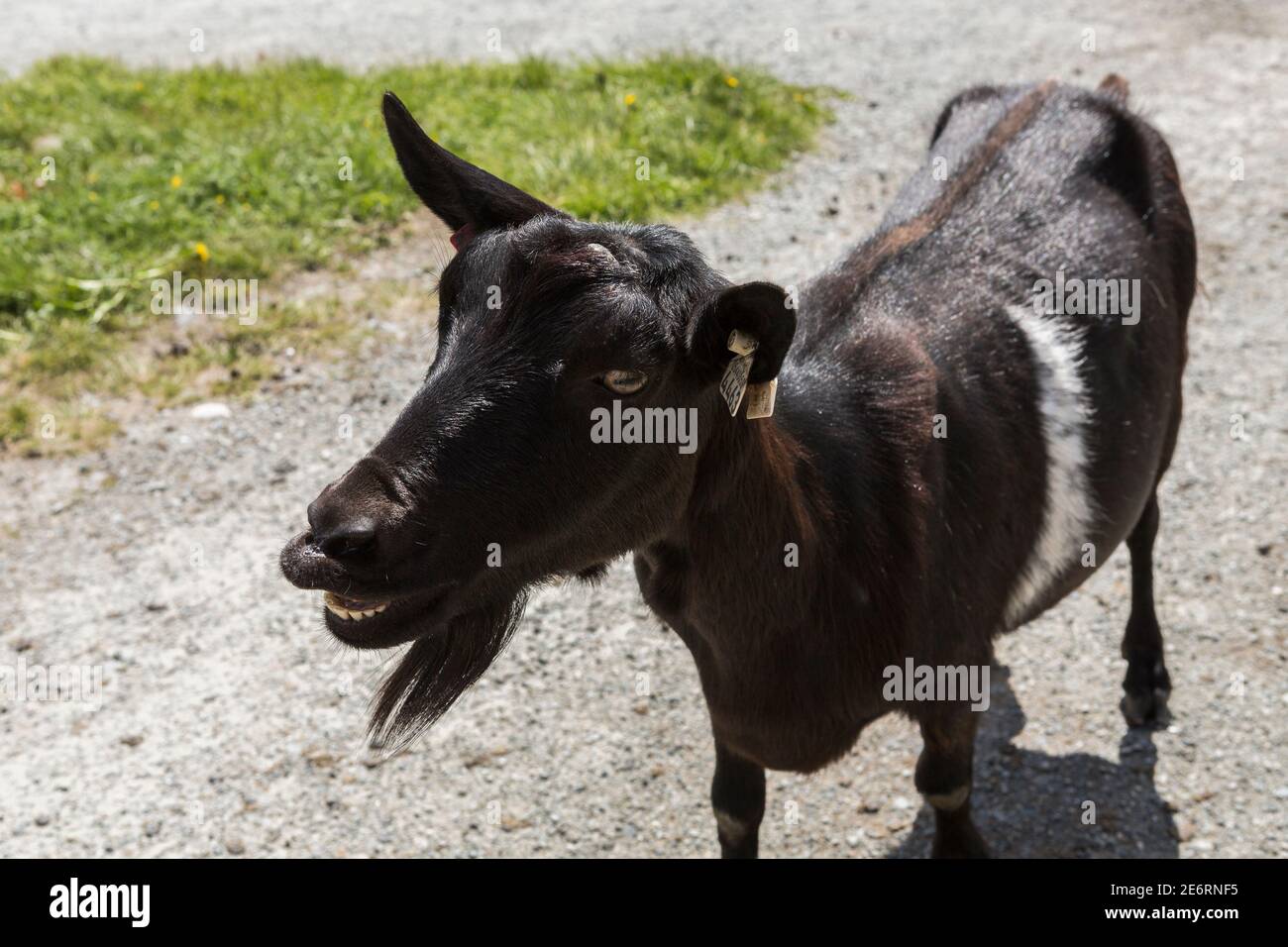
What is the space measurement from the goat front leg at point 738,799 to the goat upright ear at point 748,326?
5.41ft

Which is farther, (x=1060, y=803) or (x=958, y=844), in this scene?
(x=1060, y=803)

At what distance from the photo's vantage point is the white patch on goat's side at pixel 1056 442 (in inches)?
169

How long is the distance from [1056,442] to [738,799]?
1619 mm

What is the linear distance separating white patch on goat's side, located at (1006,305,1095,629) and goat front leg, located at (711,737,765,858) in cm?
103

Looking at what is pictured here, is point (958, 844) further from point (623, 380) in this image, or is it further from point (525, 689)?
point (623, 380)

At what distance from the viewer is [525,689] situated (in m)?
5.48

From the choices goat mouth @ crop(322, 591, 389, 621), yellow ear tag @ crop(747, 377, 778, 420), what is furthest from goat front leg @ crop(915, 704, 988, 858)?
goat mouth @ crop(322, 591, 389, 621)

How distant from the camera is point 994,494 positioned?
402cm

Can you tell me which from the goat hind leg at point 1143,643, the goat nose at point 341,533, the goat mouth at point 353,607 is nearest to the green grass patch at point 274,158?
the goat hind leg at point 1143,643

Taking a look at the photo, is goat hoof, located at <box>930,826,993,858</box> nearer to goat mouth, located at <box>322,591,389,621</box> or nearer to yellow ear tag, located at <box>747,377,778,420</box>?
yellow ear tag, located at <box>747,377,778,420</box>

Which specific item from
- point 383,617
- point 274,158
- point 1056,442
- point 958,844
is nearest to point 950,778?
point 958,844

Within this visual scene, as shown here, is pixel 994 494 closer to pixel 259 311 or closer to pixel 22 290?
pixel 259 311

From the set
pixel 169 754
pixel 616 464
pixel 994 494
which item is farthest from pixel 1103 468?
pixel 169 754

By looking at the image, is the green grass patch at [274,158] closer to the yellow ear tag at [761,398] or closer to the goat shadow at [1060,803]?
the goat shadow at [1060,803]
